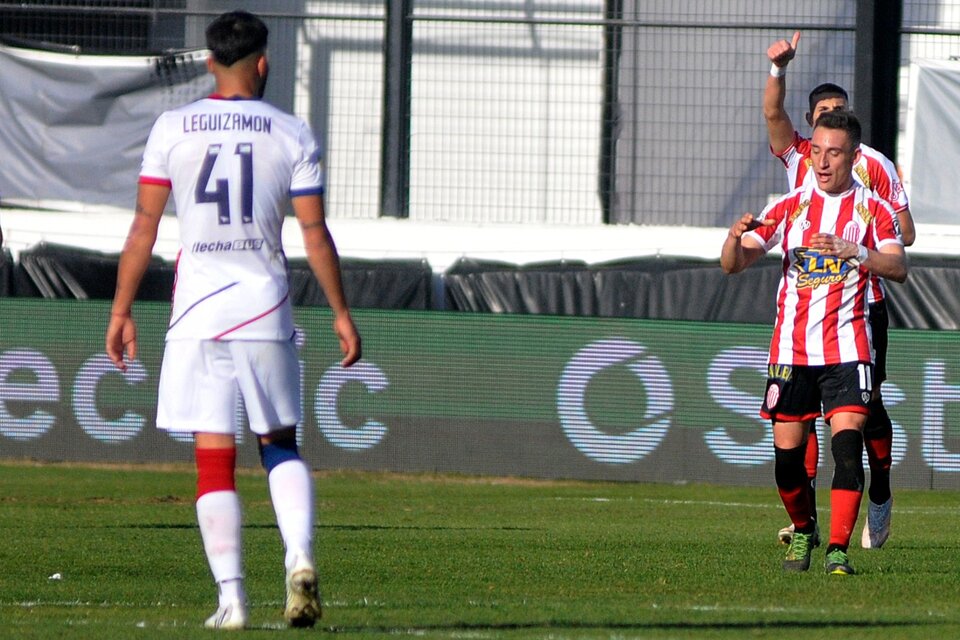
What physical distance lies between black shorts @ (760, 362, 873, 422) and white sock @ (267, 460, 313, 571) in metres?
2.60

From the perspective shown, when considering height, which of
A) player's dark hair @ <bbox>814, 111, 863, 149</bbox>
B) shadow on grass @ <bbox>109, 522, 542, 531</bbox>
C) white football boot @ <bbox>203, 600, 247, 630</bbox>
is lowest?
shadow on grass @ <bbox>109, 522, 542, 531</bbox>

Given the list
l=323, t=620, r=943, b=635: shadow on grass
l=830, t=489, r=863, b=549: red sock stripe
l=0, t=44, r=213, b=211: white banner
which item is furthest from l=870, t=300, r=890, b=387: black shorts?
l=0, t=44, r=213, b=211: white banner

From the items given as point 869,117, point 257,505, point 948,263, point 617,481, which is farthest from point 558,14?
point 257,505

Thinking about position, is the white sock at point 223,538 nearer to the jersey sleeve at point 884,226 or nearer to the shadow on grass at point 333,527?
the jersey sleeve at point 884,226

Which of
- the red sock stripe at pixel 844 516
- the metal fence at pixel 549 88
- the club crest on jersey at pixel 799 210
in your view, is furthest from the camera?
the metal fence at pixel 549 88

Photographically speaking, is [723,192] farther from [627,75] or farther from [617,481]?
[617,481]

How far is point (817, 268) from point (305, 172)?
105 inches

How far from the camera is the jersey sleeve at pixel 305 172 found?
5.32 m

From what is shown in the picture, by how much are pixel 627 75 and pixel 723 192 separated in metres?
1.90

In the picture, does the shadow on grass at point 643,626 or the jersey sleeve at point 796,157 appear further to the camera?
the jersey sleeve at point 796,157

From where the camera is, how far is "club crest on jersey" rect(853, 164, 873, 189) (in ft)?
26.1

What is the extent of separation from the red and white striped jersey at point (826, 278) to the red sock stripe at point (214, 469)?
2.76m

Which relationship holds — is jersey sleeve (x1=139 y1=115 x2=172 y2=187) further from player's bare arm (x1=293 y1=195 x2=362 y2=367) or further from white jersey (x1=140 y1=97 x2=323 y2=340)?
player's bare arm (x1=293 y1=195 x2=362 y2=367)

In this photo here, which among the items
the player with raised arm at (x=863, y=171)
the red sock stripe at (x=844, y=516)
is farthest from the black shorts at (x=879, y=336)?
the red sock stripe at (x=844, y=516)
